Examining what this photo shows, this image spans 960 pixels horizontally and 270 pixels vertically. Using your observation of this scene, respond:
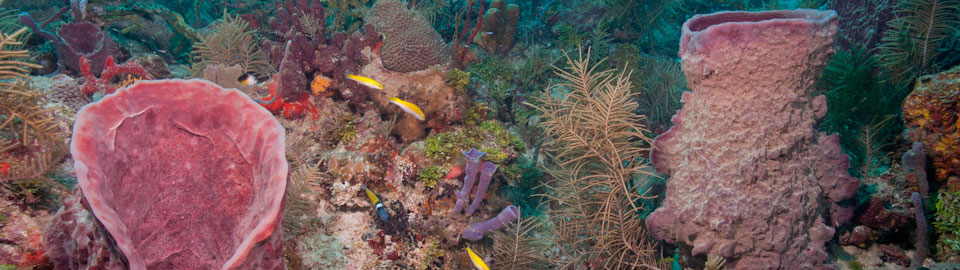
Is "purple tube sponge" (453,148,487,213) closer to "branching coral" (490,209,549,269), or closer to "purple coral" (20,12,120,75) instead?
"branching coral" (490,209,549,269)

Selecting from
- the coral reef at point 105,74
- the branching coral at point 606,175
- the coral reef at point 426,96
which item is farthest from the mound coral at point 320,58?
the branching coral at point 606,175

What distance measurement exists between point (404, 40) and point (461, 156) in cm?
185

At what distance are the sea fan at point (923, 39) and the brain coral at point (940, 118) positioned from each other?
4.00ft

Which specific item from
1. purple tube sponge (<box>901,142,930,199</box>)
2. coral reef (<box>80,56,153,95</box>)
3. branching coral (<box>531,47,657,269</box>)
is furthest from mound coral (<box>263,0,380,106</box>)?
purple tube sponge (<box>901,142,930,199</box>)

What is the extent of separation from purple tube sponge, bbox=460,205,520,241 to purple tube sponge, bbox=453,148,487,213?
27cm

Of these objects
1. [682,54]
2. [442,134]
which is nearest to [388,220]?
[442,134]

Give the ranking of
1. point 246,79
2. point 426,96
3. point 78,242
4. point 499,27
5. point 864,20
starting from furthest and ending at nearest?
point 499,27 < point 864,20 < point 246,79 < point 426,96 < point 78,242

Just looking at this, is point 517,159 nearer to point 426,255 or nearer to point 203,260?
point 426,255

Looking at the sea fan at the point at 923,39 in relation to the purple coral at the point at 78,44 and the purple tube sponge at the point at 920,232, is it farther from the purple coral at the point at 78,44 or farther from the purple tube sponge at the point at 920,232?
the purple coral at the point at 78,44

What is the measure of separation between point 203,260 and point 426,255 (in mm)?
2033

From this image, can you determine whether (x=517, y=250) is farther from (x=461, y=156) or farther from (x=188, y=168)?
(x=188, y=168)

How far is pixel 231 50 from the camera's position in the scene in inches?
227

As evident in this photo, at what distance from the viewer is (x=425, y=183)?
4277mm

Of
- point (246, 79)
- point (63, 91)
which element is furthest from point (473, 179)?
point (63, 91)
